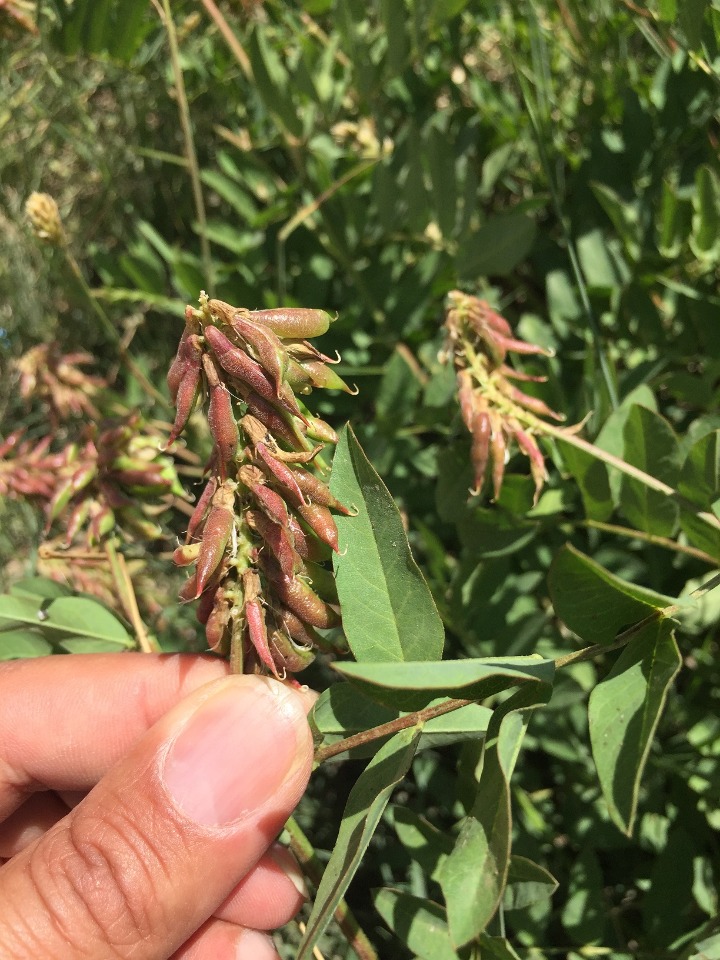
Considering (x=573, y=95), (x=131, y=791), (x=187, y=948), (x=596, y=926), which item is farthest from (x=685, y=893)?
(x=573, y=95)

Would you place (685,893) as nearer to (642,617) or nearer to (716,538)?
(716,538)

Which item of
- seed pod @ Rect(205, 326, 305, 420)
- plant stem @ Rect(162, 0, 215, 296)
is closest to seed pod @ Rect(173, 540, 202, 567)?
seed pod @ Rect(205, 326, 305, 420)

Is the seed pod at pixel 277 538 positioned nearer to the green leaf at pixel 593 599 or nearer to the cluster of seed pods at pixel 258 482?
the cluster of seed pods at pixel 258 482

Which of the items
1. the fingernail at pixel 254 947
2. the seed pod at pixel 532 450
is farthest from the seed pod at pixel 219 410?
the fingernail at pixel 254 947

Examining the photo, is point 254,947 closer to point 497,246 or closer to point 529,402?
point 529,402

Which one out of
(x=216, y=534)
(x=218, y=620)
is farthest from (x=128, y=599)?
(x=216, y=534)

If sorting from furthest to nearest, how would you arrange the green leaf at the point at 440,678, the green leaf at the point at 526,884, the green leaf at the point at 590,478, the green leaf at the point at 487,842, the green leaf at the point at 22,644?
the green leaf at the point at 22,644 → the green leaf at the point at 590,478 → the green leaf at the point at 526,884 → the green leaf at the point at 487,842 → the green leaf at the point at 440,678
